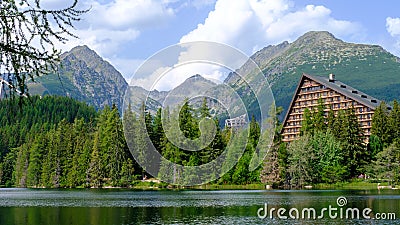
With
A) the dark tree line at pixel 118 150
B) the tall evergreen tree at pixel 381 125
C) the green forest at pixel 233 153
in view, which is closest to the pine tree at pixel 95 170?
the dark tree line at pixel 118 150

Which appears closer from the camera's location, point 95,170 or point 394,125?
point 394,125

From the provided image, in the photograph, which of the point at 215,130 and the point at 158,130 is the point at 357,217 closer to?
the point at 215,130

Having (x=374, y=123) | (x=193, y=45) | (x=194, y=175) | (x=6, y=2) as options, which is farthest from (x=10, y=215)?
(x=374, y=123)

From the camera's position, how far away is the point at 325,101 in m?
80.4

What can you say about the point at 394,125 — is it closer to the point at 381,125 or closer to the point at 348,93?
the point at 381,125

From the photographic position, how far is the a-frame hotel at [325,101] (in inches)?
3002

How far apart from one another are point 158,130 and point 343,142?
80.8 feet
